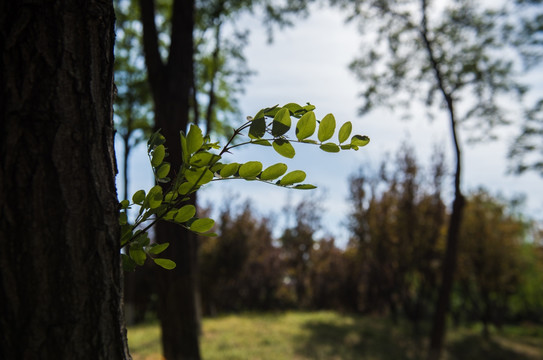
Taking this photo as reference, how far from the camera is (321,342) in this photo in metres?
8.71

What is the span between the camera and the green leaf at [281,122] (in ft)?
3.17

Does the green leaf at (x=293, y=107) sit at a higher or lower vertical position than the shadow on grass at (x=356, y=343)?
higher

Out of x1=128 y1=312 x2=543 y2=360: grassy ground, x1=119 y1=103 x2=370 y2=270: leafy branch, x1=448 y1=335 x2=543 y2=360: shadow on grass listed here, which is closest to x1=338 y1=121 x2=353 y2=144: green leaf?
x1=119 y1=103 x2=370 y2=270: leafy branch

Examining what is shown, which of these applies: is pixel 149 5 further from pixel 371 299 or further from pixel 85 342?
pixel 371 299

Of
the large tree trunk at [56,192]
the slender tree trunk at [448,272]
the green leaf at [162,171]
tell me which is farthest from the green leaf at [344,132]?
the slender tree trunk at [448,272]

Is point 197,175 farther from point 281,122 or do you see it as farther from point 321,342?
point 321,342

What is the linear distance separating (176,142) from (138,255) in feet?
11.0

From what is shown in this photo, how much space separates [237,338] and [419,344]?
4.58 metres

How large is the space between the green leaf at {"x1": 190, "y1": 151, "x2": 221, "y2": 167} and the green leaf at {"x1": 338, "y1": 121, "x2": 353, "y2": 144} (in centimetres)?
31

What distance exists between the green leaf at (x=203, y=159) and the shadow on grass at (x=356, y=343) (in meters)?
7.24

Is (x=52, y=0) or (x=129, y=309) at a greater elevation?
(x=52, y=0)

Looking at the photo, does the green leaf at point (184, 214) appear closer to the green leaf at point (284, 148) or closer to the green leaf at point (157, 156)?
the green leaf at point (157, 156)

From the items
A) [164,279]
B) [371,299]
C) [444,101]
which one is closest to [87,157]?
[164,279]

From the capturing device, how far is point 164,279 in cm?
466
